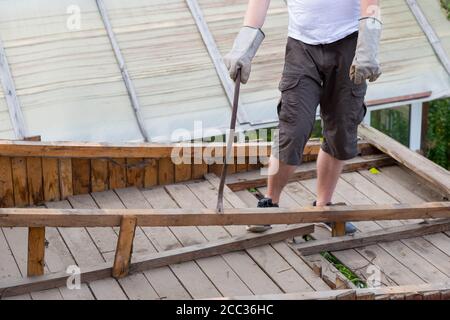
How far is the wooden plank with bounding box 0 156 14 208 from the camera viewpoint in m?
5.29

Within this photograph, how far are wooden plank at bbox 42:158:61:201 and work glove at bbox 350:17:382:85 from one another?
193 cm

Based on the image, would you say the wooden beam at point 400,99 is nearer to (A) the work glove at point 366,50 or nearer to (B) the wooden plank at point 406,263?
(B) the wooden plank at point 406,263

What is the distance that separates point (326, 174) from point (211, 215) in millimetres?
917

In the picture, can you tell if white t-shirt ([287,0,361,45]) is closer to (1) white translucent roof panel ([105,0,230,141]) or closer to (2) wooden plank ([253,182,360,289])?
(2) wooden plank ([253,182,360,289])

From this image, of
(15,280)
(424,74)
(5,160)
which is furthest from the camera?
(424,74)

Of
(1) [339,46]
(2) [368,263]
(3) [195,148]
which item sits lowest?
(2) [368,263]

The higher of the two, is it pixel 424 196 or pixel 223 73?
pixel 223 73

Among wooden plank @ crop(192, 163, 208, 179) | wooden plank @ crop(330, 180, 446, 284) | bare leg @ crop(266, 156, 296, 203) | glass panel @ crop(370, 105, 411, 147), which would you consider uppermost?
bare leg @ crop(266, 156, 296, 203)

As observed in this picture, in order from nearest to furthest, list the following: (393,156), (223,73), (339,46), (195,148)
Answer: (339,46)
(195,148)
(393,156)
(223,73)

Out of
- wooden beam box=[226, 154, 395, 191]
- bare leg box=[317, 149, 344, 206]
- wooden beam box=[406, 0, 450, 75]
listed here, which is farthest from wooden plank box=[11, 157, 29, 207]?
wooden beam box=[406, 0, 450, 75]

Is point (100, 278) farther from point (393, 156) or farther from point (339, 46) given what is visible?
point (393, 156)
